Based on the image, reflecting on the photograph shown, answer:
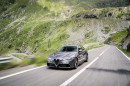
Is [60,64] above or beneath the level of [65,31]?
beneath

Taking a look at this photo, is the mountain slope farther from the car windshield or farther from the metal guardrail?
the metal guardrail

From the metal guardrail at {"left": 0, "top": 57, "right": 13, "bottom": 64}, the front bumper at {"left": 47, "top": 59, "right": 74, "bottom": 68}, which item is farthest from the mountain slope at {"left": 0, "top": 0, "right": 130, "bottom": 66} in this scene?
the metal guardrail at {"left": 0, "top": 57, "right": 13, "bottom": 64}

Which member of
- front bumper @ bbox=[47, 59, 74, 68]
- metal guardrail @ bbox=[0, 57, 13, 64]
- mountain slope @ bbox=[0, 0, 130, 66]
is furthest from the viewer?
mountain slope @ bbox=[0, 0, 130, 66]

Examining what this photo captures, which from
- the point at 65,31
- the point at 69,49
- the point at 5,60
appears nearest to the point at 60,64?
the point at 69,49

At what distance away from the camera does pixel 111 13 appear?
160m

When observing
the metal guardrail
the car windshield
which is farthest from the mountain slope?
the metal guardrail

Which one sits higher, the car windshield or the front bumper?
the car windshield

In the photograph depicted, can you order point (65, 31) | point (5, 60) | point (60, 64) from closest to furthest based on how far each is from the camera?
point (5, 60) < point (60, 64) < point (65, 31)

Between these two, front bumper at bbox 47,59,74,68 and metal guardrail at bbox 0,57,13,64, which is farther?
front bumper at bbox 47,59,74,68

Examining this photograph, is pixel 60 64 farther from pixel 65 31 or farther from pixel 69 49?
pixel 65 31

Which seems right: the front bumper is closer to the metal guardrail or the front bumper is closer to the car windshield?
the car windshield

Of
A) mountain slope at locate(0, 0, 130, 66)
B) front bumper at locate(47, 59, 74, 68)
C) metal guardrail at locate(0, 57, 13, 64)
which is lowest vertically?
front bumper at locate(47, 59, 74, 68)

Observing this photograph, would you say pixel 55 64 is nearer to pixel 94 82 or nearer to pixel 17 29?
pixel 94 82

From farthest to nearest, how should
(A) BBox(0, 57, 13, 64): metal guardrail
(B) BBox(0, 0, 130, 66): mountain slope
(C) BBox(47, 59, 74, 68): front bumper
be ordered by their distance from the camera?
(B) BBox(0, 0, 130, 66): mountain slope → (C) BBox(47, 59, 74, 68): front bumper → (A) BBox(0, 57, 13, 64): metal guardrail
